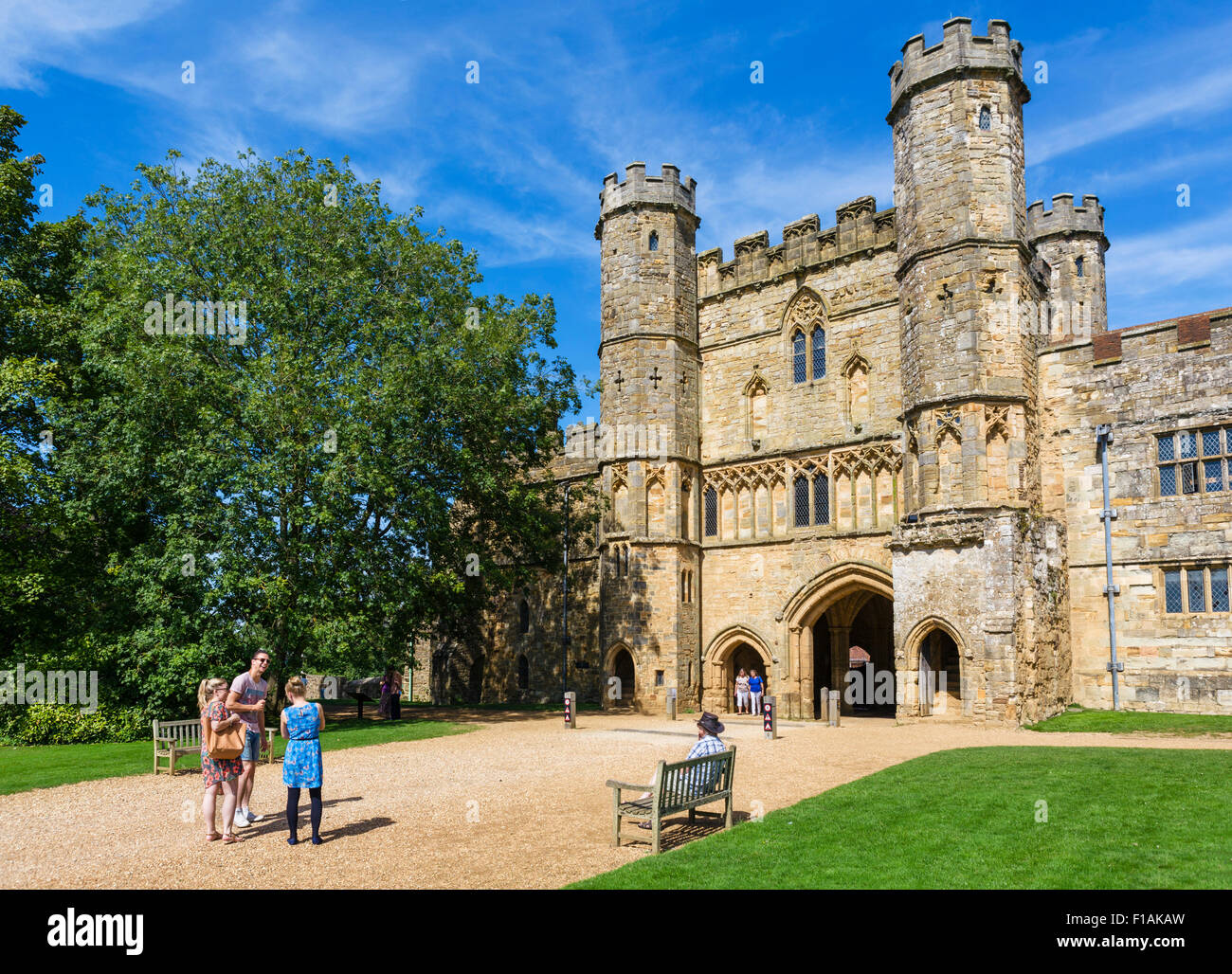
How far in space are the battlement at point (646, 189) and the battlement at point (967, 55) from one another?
284 inches

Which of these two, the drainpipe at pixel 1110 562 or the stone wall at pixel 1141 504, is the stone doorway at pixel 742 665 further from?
the drainpipe at pixel 1110 562

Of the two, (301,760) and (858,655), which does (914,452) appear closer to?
(858,655)

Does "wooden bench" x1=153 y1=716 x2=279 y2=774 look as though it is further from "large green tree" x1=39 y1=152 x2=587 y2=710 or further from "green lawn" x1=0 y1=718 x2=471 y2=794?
"large green tree" x1=39 y1=152 x2=587 y2=710

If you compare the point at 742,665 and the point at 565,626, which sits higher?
the point at 565,626

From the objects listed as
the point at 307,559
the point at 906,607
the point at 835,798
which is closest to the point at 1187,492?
the point at 906,607

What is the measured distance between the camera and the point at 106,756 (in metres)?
14.8

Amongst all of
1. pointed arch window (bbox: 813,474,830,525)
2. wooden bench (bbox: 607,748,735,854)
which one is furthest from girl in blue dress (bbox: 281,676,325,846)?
pointed arch window (bbox: 813,474,830,525)

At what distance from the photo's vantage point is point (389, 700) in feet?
78.9

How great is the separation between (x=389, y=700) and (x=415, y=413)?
907 cm

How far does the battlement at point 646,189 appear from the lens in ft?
84.5

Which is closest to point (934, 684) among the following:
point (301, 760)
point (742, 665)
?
point (742, 665)

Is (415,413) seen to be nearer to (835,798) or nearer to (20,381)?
(20,381)

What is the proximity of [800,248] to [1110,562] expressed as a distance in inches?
459

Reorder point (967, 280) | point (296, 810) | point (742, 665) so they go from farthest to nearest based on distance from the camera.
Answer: point (742, 665)
point (967, 280)
point (296, 810)
